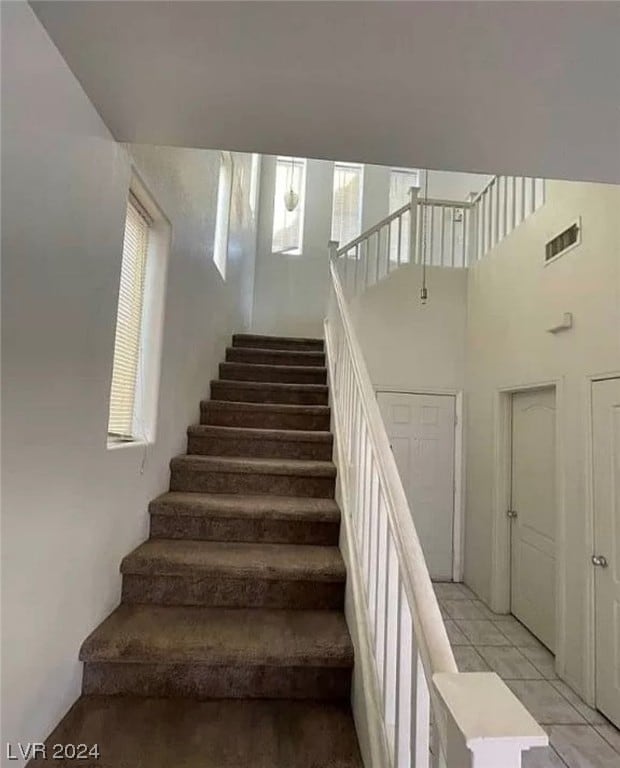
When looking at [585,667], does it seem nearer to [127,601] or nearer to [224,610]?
[224,610]

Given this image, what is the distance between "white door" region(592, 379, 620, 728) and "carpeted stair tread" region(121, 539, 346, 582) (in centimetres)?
166

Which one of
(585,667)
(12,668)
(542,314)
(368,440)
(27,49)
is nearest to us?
(27,49)

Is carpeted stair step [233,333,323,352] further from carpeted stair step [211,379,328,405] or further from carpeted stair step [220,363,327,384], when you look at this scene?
carpeted stair step [211,379,328,405]

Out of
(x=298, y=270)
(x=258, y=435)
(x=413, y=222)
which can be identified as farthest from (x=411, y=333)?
(x=258, y=435)

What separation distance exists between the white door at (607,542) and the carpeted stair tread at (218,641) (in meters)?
1.73

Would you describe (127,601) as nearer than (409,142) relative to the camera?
No

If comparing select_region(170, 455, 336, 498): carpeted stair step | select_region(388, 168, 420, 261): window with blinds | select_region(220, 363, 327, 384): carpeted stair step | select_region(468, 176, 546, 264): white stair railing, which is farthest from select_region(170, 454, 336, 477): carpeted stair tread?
select_region(388, 168, 420, 261): window with blinds

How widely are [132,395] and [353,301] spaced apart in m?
3.10

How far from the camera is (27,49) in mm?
1098

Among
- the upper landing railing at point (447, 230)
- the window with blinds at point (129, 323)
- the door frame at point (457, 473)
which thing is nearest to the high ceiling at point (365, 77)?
the window with blinds at point (129, 323)

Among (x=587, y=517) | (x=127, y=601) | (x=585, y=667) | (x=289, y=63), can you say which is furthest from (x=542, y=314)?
(x=127, y=601)

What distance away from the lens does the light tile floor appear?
7.48ft

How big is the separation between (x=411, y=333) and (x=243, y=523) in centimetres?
309

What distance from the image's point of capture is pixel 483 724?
0.70 m
